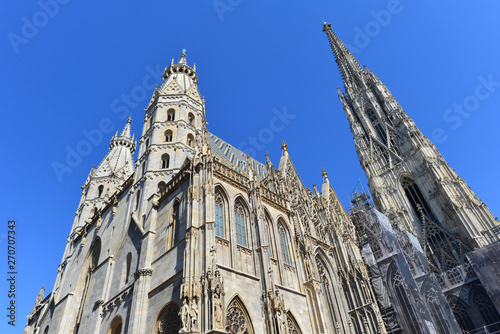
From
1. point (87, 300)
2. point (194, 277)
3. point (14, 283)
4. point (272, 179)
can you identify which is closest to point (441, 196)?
point (272, 179)

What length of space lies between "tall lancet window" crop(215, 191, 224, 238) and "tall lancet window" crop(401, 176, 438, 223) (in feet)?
88.5

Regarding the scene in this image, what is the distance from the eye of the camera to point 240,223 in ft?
58.8

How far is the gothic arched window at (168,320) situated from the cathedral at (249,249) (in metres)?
0.07

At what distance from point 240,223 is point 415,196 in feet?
93.5

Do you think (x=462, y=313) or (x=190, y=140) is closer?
(x=190, y=140)

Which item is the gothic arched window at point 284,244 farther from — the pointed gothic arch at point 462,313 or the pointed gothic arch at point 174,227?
the pointed gothic arch at point 462,313

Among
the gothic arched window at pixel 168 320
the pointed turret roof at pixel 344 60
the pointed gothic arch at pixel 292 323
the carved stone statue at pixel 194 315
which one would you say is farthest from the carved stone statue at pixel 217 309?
the pointed turret roof at pixel 344 60

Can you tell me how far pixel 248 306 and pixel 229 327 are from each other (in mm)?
1397

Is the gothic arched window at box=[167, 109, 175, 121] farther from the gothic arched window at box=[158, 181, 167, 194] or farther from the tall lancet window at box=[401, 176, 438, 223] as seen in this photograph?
the tall lancet window at box=[401, 176, 438, 223]

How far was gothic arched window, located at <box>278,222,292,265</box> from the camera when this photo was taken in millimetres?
19270

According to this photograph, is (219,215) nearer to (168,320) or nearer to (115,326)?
(168,320)

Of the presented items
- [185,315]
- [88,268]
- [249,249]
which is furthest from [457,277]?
[88,268]

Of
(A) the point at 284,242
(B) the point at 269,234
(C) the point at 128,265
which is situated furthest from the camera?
(A) the point at 284,242

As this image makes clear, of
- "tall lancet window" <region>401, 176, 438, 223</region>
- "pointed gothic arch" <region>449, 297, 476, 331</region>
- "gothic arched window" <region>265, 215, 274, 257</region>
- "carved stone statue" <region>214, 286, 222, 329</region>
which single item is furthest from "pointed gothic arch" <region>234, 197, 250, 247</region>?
"tall lancet window" <region>401, 176, 438, 223</region>
